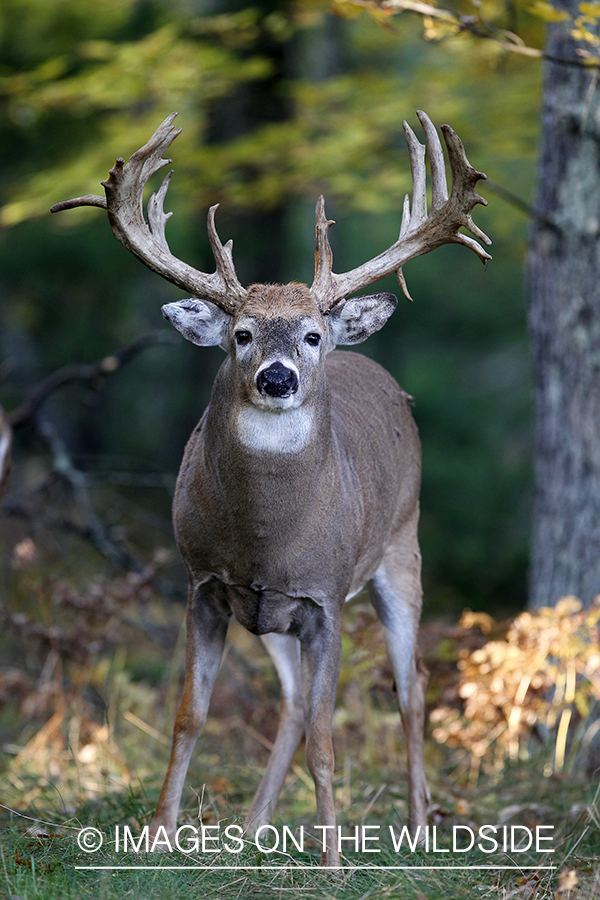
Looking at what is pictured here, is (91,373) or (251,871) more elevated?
(251,871)

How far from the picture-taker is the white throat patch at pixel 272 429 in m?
3.84

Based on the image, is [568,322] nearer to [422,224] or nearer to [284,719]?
[422,224]

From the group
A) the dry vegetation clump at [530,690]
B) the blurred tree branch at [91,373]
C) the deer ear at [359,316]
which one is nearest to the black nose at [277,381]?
the deer ear at [359,316]

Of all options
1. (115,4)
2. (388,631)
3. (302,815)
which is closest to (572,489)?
(388,631)

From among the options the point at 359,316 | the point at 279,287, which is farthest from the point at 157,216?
the point at 359,316

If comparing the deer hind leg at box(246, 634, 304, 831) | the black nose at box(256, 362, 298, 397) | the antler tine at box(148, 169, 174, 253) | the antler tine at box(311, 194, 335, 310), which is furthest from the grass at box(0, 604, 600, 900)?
the antler tine at box(148, 169, 174, 253)

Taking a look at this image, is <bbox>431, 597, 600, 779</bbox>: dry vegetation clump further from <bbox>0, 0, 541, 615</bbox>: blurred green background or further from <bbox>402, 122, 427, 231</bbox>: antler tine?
<bbox>0, 0, 541, 615</bbox>: blurred green background

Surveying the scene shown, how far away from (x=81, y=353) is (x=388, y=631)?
7745 millimetres

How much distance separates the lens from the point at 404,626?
16.8 ft

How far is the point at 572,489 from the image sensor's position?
6406 millimetres

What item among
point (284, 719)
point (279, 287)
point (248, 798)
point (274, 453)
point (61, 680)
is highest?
point (279, 287)

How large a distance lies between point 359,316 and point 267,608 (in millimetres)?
1184

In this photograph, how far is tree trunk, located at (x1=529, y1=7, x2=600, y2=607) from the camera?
6309 millimetres

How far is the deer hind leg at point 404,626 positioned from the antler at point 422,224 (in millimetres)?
1481
